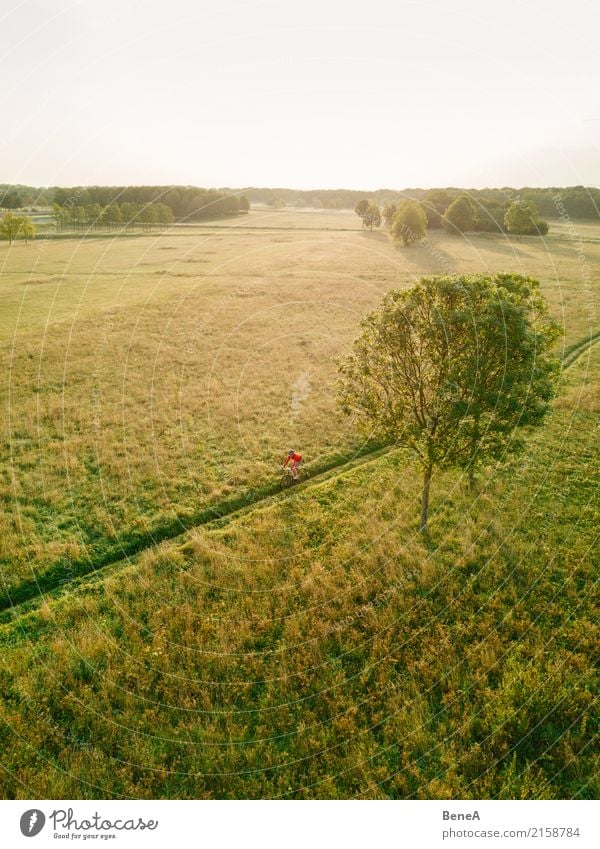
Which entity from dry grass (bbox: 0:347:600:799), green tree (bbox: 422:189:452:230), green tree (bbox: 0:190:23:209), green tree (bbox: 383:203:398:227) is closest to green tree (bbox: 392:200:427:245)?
green tree (bbox: 383:203:398:227)

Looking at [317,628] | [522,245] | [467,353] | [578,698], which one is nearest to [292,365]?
[467,353]

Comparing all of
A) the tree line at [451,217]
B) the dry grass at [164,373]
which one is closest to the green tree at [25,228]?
the dry grass at [164,373]

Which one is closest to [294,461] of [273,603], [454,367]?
[273,603]

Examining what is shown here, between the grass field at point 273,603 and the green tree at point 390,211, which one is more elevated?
the green tree at point 390,211

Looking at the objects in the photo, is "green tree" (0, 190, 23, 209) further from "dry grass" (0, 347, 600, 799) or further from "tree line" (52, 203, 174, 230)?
"dry grass" (0, 347, 600, 799)

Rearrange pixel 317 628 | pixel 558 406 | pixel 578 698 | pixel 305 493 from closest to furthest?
pixel 578 698
pixel 317 628
pixel 305 493
pixel 558 406

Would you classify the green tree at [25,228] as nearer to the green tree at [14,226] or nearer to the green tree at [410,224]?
the green tree at [14,226]
